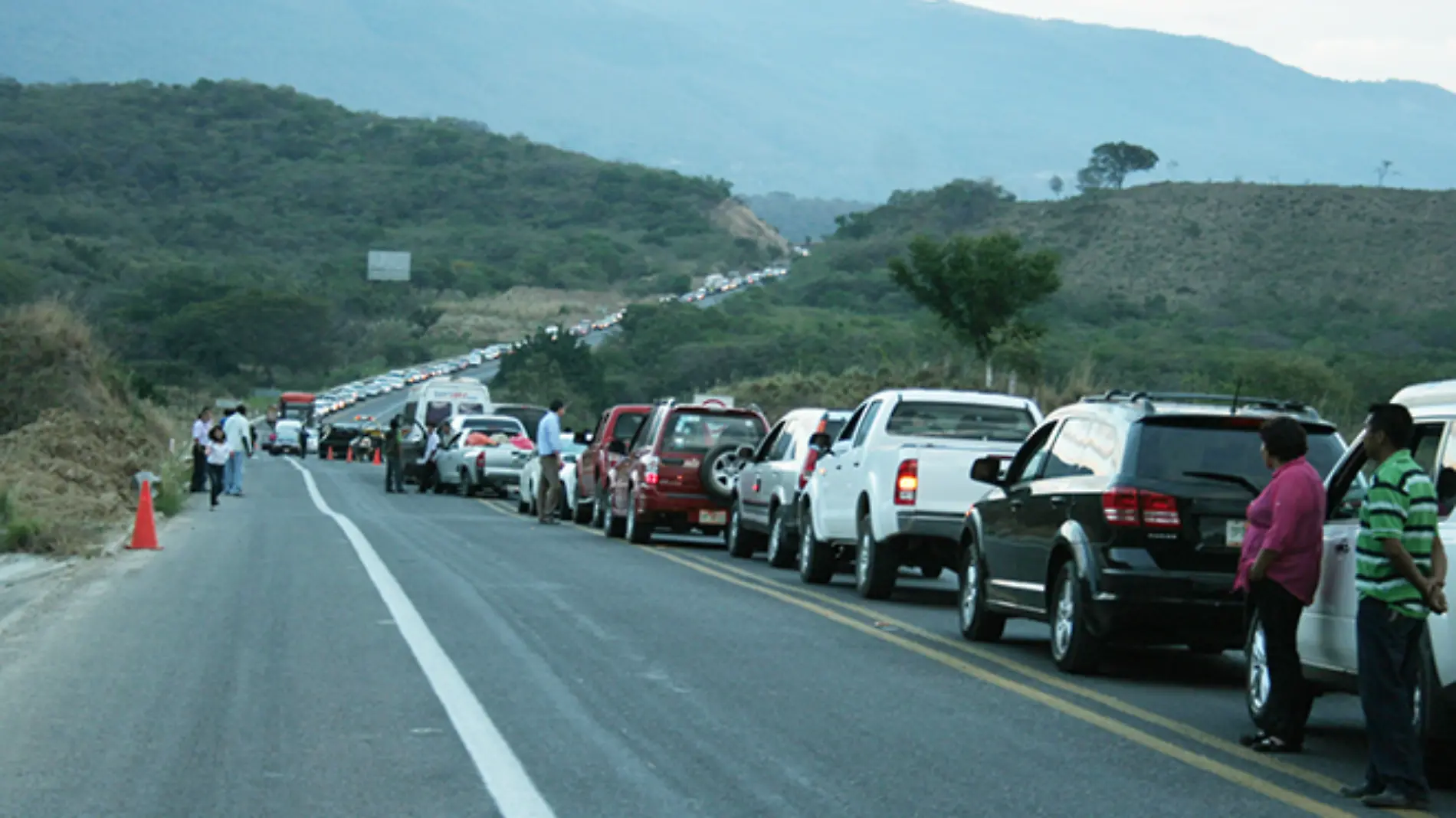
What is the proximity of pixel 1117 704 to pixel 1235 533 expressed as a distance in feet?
4.35

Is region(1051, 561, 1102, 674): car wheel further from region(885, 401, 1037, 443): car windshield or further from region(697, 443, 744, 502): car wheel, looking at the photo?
region(697, 443, 744, 502): car wheel

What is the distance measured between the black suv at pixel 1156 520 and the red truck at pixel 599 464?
591 inches

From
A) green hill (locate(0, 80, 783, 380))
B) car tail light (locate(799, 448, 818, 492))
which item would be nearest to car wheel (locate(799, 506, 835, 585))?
car tail light (locate(799, 448, 818, 492))

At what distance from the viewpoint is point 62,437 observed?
33688mm

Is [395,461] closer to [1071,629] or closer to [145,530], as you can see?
[145,530]

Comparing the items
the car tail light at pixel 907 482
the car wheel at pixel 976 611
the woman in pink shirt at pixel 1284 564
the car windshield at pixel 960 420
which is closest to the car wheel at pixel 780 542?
the car windshield at pixel 960 420

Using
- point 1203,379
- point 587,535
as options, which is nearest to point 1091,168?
point 1203,379

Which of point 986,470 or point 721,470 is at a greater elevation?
point 986,470

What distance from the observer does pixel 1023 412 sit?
18.6 metres

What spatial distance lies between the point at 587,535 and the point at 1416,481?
1969 centimetres

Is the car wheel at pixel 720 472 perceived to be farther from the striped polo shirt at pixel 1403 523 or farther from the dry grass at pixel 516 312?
the dry grass at pixel 516 312

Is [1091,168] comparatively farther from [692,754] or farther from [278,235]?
[692,754]

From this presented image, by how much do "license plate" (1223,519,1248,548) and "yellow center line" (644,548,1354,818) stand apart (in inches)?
56.1

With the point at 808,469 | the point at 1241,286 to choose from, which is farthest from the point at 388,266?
the point at 808,469
